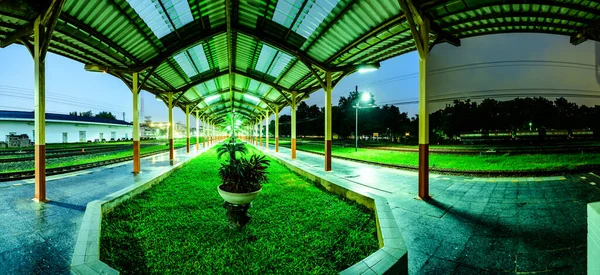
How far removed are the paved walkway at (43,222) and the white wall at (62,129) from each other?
96.6 ft

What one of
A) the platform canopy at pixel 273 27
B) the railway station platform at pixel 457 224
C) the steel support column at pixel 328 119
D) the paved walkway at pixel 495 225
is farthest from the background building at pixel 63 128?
the paved walkway at pixel 495 225

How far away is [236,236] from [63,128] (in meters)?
41.7

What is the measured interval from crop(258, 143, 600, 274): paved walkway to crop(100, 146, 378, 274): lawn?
3.07ft

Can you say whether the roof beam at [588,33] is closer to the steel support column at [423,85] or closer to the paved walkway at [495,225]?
the paved walkway at [495,225]

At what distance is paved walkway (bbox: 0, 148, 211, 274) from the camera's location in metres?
3.22

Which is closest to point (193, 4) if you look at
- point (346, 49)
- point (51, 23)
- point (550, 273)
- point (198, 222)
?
point (51, 23)

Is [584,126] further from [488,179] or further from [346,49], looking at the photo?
[346,49]

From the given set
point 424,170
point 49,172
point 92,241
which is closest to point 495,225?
point 424,170

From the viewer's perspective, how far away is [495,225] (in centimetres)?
441

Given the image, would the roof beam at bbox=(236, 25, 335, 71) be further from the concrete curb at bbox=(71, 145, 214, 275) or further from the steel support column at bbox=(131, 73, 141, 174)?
the concrete curb at bbox=(71, 145, 214, 275)

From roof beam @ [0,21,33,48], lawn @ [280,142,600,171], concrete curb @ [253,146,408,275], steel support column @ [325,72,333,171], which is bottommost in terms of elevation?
concrete curb @ [253,146,408,275]

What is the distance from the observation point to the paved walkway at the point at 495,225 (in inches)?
126

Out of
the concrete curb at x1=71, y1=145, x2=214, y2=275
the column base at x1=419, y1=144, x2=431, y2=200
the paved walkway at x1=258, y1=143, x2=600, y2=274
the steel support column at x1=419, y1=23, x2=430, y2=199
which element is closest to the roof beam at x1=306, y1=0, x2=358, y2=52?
the steel support column at x1=419, y1=23, x2=430, y2=199

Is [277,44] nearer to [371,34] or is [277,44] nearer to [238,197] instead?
[371,34]
